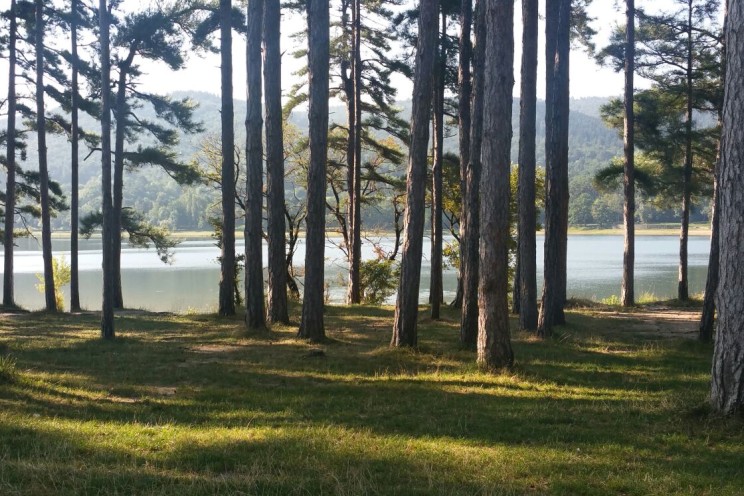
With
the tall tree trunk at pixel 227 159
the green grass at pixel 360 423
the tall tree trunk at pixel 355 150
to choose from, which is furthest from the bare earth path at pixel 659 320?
the tall tree trunk at pixel 227 159

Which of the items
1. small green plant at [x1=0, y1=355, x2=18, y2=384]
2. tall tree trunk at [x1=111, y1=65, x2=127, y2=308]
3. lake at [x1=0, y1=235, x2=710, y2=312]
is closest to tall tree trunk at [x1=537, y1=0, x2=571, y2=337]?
small green plant at [x1=0, y1=355, x2=18, y2=384]

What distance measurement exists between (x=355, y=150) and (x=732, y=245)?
17.7 metres

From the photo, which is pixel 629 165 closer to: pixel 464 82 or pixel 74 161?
pixel 464 82

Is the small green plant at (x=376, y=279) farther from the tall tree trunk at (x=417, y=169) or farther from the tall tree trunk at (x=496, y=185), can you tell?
the tall tree trunk at (x=496, y=185)

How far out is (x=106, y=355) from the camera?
10.4 metres

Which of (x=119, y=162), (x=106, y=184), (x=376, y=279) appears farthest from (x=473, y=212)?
(x=376, y=279)

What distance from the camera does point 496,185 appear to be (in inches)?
356

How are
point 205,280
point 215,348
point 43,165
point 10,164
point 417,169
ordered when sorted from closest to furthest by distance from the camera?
1. point 417,169
2. point 215,348
3. point 43,165
4. point 10,164
5. point 205,280

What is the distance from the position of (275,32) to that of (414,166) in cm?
585

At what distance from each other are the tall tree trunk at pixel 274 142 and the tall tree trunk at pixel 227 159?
2582 millimetres

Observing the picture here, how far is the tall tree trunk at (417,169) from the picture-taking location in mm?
10648

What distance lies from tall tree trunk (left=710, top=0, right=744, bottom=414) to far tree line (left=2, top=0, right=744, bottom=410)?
0.16 ft

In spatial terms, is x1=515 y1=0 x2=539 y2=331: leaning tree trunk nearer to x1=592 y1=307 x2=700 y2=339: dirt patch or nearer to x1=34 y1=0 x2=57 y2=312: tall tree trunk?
x1=592 y1=307 x2=700 y2=339: dirt patch

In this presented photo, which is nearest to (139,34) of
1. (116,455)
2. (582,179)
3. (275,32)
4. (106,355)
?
(275,32)
